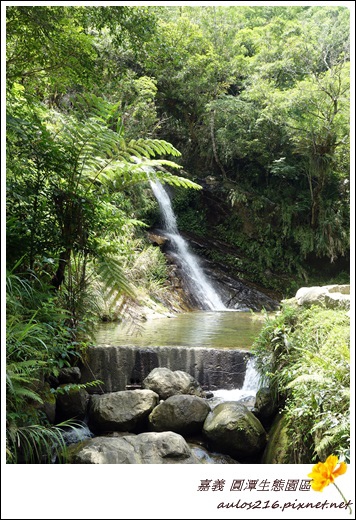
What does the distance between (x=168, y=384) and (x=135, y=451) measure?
1287mm

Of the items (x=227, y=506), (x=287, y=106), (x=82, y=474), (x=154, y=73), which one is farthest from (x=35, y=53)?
(x=154, y=73)

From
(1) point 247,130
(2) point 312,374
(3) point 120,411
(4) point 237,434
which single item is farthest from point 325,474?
(1) point 247,130

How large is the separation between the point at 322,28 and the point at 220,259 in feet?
22.5

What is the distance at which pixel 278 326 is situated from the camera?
344 cm

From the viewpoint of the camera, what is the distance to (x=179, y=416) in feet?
12.1

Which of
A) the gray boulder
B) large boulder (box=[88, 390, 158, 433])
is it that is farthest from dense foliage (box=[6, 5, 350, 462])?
the gray boulder

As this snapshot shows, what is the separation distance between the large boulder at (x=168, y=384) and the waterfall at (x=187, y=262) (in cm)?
557

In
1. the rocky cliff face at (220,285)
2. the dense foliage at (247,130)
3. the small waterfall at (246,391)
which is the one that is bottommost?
the small waterfall at (246,391)

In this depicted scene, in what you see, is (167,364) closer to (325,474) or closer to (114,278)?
(114,278)

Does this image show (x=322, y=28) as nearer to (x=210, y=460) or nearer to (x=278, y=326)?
(x=278, y=326)

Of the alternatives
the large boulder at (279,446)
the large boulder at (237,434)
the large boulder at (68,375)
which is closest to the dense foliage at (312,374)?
the large boulder at (279,446)

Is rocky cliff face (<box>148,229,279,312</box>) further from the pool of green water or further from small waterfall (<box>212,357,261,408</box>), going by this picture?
small waterfall (<box>212,357,261,408</box>)

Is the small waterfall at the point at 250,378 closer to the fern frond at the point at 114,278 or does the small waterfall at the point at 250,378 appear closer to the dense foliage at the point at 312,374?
the dense foliage at the point at 312,374

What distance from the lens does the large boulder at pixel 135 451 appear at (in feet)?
9.12
